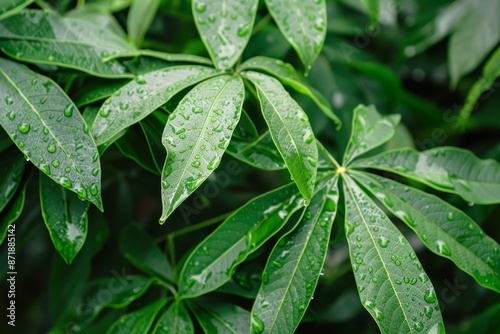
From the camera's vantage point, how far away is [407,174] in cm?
75

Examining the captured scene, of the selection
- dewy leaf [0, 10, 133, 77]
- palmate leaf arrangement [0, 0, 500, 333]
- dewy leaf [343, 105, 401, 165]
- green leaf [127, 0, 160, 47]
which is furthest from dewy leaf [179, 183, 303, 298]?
green leaf [127, 0, 160, 47]

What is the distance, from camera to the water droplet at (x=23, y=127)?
2.14 ft

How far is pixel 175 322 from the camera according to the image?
73 centimetres

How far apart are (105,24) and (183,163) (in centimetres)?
45

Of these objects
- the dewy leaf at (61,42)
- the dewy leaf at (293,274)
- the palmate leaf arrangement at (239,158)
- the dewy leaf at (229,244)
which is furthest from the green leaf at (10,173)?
the dewy leaf at (293,274)

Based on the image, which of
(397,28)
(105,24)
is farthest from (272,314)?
(397,28)

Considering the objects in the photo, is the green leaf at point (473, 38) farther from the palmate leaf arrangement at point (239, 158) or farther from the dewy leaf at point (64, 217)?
the dewy leaf at point (64, 217)

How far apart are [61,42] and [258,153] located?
0.33m

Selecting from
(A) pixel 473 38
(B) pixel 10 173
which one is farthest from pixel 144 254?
(A) pixel 473 38

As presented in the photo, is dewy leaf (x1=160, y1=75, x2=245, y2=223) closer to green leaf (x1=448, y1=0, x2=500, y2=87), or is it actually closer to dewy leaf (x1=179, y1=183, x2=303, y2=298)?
dewy leaf (x1=179, y1=183, x2=303, y2=298)

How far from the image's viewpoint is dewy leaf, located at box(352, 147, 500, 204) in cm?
76

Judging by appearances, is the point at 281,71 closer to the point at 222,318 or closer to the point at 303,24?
the point at 303,24

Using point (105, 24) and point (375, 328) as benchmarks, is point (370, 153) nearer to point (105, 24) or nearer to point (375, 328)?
point (375, 328)

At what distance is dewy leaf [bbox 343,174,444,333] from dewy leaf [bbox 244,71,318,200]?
0.11 m
